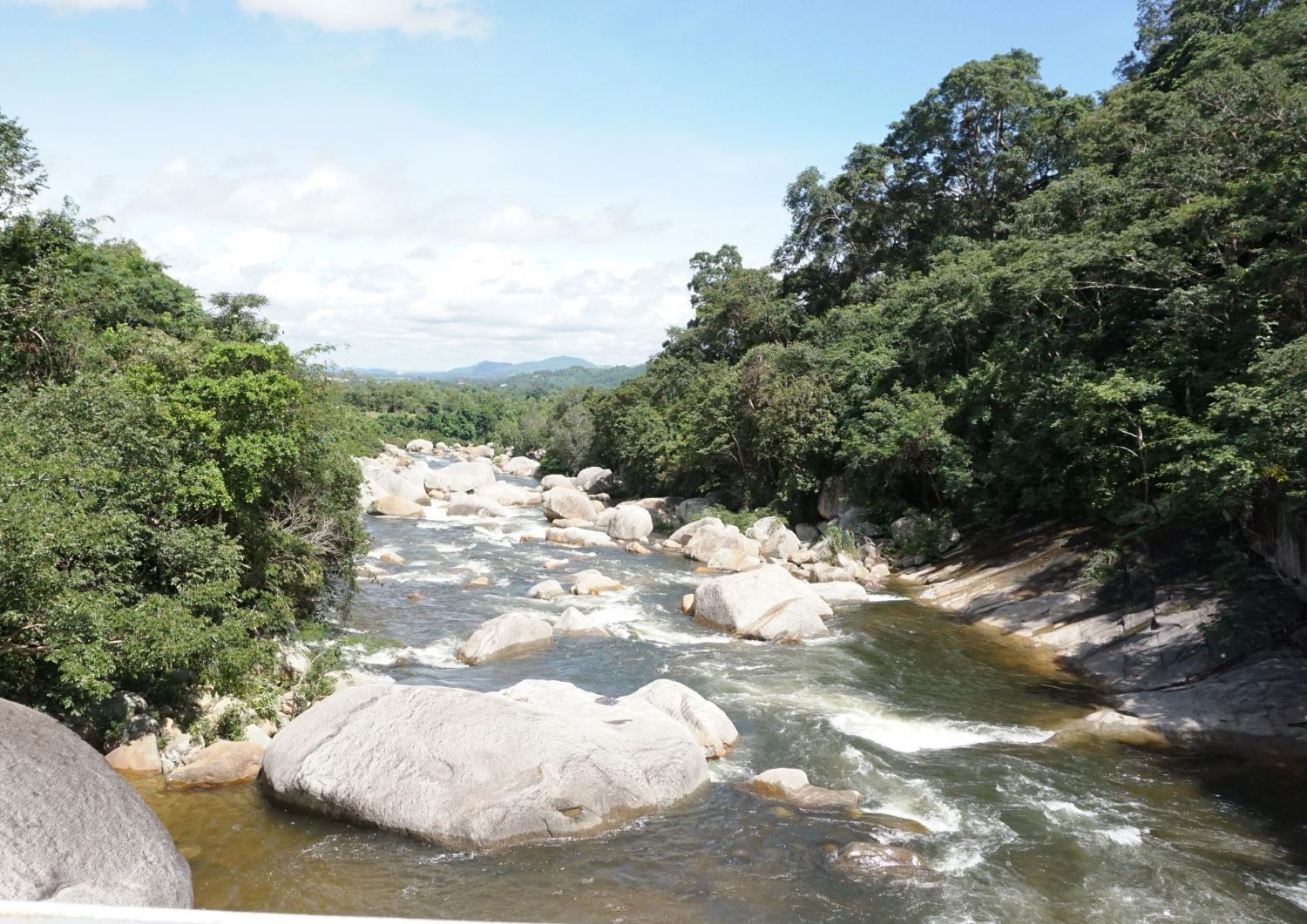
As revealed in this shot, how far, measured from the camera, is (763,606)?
21.1m

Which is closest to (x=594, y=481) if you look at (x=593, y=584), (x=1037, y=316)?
(x=593, y=584)

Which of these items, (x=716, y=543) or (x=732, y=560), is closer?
(x=732, y=560)

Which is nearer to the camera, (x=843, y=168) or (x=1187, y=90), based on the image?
(x=1187, y=90)

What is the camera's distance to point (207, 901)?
8914 millimetres

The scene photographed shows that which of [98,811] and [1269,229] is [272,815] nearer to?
[98,811]

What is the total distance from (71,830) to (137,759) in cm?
408

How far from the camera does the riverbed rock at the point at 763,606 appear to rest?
20391 mm

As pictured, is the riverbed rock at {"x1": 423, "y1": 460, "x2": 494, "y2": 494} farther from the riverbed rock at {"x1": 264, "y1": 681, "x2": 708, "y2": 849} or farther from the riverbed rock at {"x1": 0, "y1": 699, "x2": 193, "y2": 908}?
the riverbed rock at {"x1": 0, "y1": 699, "x2": 193, "y2": 908}

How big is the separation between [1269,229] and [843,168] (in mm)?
37124

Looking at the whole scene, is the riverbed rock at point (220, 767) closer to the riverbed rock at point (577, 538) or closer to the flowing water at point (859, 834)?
the flowing water at point (859, 834)

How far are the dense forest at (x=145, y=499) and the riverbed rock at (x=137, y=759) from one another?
1.17 ft

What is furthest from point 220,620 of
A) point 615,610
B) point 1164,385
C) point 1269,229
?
point 1269,229

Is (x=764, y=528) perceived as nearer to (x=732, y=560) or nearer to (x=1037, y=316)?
(x=732, y=560)

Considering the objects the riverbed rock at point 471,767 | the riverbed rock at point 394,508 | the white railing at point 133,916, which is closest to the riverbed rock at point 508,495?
the riverbed rock at point 394,508
